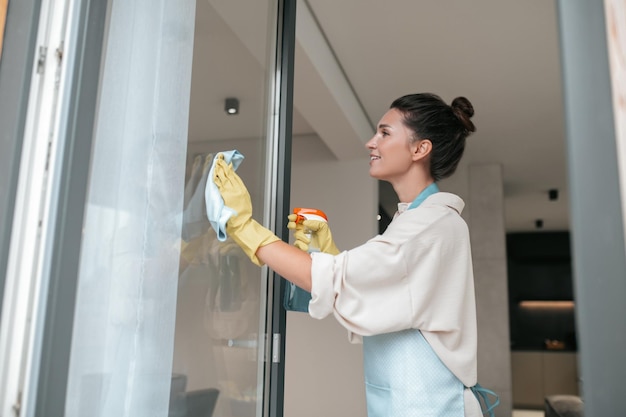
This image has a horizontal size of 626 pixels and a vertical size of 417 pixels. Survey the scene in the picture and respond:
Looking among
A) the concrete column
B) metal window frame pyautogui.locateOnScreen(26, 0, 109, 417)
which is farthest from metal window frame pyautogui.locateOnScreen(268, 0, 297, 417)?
the concrete column

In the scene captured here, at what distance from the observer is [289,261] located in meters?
1.41

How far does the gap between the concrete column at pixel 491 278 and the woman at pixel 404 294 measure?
4428 millimetres

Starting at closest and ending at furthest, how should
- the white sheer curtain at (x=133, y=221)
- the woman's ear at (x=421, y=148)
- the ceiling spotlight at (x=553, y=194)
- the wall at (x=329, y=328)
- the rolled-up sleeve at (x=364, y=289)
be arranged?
the white sheer curtain at (x=133, y=221), the rolled-up sleeve at (x=364, y=289), the woman's ear at (x=421, y=148), the wall at (x=329, y=328), the ceiling spotlight at (x=553, y=194)

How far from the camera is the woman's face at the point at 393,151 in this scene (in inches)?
68.2

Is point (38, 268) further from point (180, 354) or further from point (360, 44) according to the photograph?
point (360, 44)

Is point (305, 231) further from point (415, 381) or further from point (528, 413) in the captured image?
point (528, 413)

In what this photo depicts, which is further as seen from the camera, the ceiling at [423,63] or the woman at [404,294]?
the ceiling at [423,63]

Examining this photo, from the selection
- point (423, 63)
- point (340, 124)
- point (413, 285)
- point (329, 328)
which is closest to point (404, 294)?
point (413, 285)

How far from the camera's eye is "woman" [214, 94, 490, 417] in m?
1.39

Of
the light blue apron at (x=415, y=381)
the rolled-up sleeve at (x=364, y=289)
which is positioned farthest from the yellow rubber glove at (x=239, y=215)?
the light blue apron at (x=415, y=381)

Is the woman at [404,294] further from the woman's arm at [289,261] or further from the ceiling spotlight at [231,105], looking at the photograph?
the ceiling spotlight at [231,105]

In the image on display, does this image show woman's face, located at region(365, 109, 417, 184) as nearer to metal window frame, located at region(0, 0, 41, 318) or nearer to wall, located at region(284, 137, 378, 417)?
metal window frame, located at region(0, 0, 41, 318)

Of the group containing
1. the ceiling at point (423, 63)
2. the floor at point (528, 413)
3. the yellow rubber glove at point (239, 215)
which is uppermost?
the ceiling at point (423, 63)

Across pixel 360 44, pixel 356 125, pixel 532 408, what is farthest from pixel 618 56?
pixel 532 408
